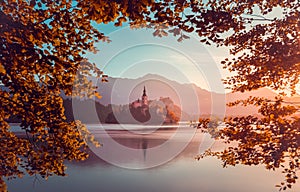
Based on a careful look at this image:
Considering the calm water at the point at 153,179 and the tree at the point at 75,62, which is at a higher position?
the tree at the point at 75,62

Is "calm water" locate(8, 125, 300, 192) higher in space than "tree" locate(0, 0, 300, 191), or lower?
lower

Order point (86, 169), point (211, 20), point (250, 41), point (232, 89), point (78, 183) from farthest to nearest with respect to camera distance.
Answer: point (86, 169) < point (78, 183) < point (232, 89) < point (250, 41) < point (211, 20)

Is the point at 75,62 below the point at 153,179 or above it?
above

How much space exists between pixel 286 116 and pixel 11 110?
284 inches

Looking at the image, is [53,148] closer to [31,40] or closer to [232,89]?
[31,40]

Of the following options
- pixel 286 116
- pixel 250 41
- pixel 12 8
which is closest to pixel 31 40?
pixel 12 8

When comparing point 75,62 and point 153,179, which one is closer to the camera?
point 75,62

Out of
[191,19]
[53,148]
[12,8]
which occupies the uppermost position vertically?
[12,8]

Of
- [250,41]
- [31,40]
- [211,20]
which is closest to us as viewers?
[31,40]

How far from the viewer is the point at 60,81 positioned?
7.07m

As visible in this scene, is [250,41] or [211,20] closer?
[211,20]

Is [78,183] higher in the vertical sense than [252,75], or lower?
lower

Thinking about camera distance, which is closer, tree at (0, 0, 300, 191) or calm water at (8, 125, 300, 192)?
tree at (0, 0, 300, 191)

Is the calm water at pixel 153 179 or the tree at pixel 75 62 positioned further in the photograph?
the calm water at pixel 153 179
